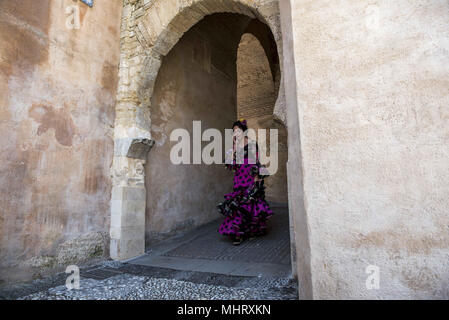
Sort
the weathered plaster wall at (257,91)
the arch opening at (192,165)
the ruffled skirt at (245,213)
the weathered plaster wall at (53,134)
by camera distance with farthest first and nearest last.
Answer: the weathered plaster wall at (257,91), the ruffled skirt at (245,213), the arch opening at (192,165), the weathered plaster wall at (53,134)

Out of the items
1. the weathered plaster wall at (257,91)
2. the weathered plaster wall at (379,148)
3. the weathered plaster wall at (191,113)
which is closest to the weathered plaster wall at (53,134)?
the weathered plaster wall at (191,113)

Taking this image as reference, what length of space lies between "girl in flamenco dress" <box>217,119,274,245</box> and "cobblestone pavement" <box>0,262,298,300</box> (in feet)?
4.10

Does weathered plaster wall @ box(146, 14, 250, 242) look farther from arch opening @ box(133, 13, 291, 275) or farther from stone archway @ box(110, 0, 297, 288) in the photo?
stone archway @ box(110, 0, 297, 288)

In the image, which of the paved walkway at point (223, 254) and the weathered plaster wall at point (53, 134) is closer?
the weathered plaster wall at point (53, 134)

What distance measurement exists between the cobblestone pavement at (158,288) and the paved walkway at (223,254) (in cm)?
22

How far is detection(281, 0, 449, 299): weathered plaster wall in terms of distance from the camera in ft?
4.38

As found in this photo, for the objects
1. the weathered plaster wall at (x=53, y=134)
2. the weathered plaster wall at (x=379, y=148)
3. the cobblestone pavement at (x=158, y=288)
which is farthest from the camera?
the weathered plaster wall at (x=53, y=134)

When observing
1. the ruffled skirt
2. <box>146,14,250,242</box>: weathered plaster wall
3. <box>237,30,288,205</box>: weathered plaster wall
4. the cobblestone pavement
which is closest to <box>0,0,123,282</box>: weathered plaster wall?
the cobblestone pavement

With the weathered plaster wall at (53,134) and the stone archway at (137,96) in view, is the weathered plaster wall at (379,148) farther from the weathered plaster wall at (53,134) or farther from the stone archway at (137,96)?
the weathered plaster wall at (53,134)

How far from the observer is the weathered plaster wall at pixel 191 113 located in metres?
4.48

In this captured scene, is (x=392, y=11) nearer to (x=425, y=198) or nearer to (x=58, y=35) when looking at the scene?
(x=425, y=198)

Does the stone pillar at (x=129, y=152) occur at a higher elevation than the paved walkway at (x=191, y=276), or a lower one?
higher

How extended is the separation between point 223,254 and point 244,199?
0.92 meters
